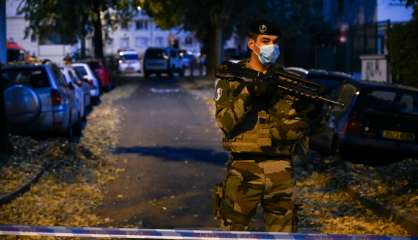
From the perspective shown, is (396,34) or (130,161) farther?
(396,34)

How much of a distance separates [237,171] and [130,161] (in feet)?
28.5

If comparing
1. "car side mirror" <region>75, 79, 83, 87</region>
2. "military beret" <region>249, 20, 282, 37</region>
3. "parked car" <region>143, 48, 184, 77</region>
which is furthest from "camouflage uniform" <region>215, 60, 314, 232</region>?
"parked car" <region>143, 48, 184, 77</region>

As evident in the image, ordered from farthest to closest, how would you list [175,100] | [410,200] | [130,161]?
[175,100], [130,161], [410,200]

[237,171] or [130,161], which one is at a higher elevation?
[237,171]

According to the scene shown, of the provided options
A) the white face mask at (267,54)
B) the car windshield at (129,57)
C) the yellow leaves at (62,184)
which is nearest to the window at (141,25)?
A: the car windshield at (129,57)

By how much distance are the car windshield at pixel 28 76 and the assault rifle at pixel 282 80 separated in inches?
423

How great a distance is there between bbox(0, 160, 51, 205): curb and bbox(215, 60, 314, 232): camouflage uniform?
4.62m

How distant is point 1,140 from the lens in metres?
12.2

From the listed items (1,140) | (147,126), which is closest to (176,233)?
(1,140)

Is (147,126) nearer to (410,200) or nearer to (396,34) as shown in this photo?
(396,34)

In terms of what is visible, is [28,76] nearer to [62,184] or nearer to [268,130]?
[62,184]

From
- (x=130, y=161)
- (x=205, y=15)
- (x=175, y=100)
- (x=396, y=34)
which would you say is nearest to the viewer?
(x=130, y=161)

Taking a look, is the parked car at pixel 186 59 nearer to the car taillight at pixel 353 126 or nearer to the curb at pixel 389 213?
the car taillight at pixel 353 126

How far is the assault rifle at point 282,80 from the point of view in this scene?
5.42 meters
